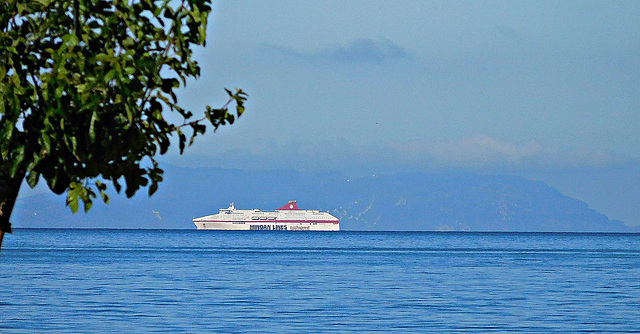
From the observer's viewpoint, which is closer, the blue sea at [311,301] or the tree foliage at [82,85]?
the tree foliage at [82,85]

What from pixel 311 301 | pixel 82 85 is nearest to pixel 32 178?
pixel 82 85

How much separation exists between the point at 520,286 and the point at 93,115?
40.5 meters

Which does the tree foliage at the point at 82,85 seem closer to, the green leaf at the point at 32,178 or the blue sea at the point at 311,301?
the green leaf at the point at 32,178

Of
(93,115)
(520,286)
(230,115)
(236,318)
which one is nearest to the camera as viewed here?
(93,115)

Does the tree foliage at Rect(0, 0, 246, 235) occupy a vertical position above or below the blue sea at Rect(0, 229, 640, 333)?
above

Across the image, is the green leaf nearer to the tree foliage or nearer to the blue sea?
the tree foliage

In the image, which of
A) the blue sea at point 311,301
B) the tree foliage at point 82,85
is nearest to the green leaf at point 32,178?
the tree foliage at point 82,85

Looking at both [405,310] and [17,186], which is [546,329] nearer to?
[405,310]

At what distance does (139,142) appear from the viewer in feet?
32.9

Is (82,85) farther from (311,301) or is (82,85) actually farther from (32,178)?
(311,301)

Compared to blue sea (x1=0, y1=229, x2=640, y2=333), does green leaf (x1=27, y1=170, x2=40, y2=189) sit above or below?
above

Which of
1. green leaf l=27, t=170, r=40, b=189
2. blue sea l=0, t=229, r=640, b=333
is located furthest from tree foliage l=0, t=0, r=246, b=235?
blue sea l=0, t=229, r=640, b=333

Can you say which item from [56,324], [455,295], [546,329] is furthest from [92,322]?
[455,295]

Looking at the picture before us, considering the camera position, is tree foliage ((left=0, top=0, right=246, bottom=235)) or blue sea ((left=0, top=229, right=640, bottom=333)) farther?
blue sea ((left=0, top=229, right=640, bottom=333))
